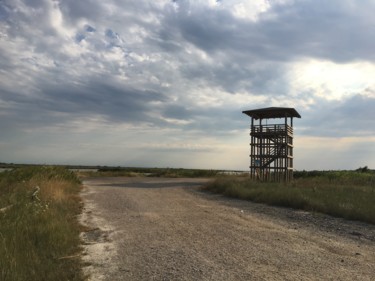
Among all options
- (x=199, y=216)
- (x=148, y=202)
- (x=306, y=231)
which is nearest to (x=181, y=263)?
(x=306, y=231)

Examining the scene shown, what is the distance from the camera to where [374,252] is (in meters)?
8.70

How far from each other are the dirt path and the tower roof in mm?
19196

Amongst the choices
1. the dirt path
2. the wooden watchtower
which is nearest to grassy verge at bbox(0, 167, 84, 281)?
the dirt path

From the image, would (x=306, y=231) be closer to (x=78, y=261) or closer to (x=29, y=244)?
(x=78, y=261)

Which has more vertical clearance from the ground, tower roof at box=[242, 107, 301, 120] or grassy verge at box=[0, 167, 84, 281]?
tower roof at box=[242, 107, 301, 120]

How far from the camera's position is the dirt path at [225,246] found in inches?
267

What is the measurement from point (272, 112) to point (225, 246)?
26.7 metres

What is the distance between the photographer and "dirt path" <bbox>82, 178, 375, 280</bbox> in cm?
679

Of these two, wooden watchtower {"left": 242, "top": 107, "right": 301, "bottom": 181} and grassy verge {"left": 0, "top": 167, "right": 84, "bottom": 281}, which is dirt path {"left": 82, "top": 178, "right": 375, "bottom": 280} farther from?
wooden watchtower {"left": 242, "top": 107, "right": 301, "bottom": 181}

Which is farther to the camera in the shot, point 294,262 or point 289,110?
point 289,110

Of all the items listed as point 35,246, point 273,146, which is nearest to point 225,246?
point 35,246

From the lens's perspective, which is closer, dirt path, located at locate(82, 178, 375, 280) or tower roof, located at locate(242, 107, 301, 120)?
dirt path, located at locate(82, 178, 375, 280)

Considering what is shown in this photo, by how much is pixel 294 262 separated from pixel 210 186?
19.4 m

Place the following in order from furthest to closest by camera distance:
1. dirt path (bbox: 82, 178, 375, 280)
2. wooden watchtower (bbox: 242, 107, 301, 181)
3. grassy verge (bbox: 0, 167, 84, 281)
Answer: wooden watchtower (bbox: 242, 107, 301, 181)
dirt path (bbox: 82, 178, 375, 280)
grassy verge (bbox: 0, 167, 84, 281)
